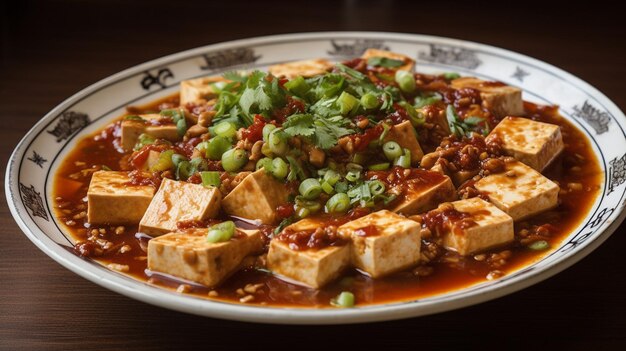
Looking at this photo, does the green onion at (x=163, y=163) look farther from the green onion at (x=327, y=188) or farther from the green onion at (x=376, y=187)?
the green onion at (x=376, y=187)

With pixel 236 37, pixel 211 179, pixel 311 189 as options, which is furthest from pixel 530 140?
pixel 236 37

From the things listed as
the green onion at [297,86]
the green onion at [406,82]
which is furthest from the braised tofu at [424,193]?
the green onion at [406,82]

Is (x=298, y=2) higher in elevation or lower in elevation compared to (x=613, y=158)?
higher

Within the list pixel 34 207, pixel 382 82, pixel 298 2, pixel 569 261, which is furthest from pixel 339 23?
pixel 569 261

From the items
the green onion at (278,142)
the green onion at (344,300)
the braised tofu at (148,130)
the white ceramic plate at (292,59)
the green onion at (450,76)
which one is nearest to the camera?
the white ceramic plate at (292,59)

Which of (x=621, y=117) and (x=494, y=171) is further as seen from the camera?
(x=621, y=117)

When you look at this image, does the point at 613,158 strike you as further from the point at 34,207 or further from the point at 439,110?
the point at 34,207

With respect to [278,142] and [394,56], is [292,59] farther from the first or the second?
[278,142]
